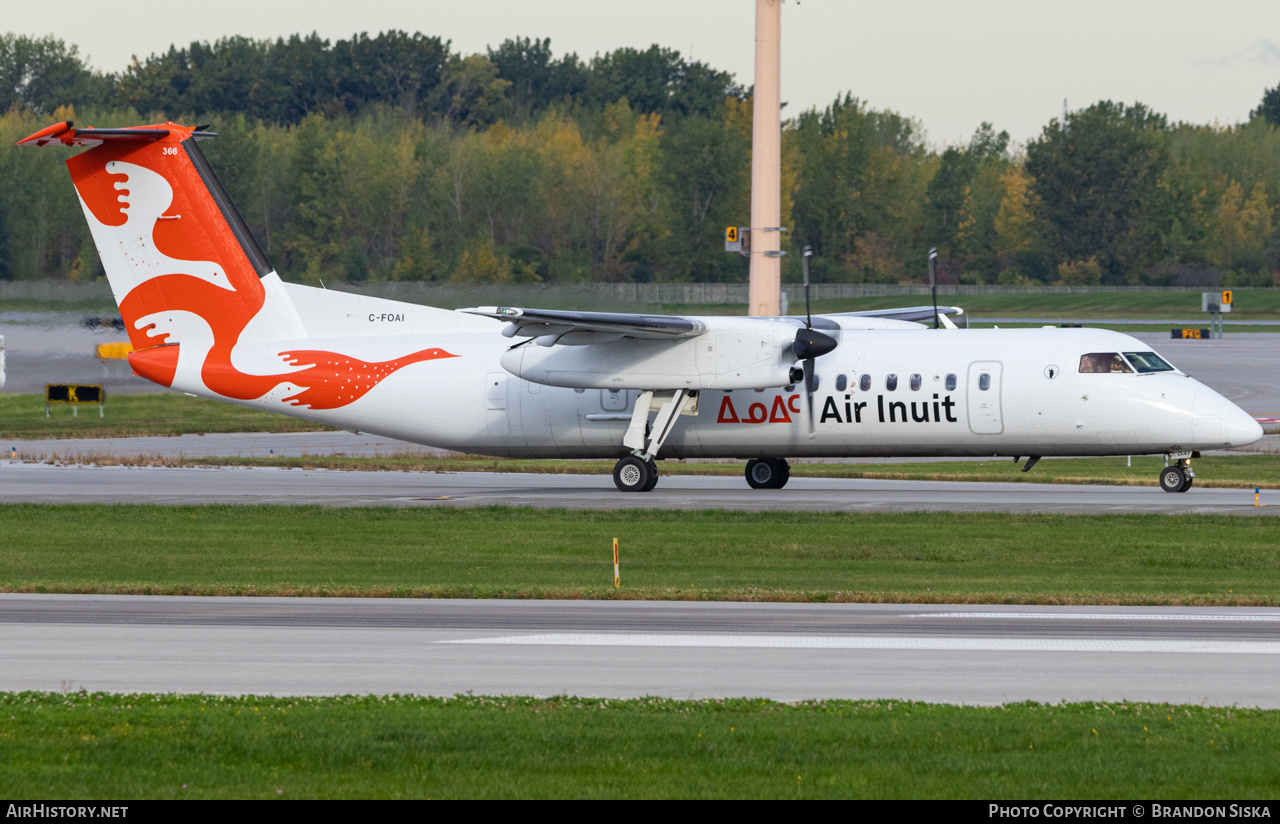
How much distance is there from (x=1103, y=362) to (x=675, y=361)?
325 inches

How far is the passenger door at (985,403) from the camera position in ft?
89.5

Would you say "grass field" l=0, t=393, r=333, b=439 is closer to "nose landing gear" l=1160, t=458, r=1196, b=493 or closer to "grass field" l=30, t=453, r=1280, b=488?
"grass field" l=30, t=453, r=1280, b=488

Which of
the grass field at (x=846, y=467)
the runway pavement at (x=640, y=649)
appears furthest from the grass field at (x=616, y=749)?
the grass field at (x=846, y=467)

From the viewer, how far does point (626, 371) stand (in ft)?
94.5

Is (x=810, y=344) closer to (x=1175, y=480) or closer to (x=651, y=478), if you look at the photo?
(x=651, y=478)

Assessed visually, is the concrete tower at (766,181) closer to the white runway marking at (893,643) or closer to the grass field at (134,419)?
the grass field at (134,419)

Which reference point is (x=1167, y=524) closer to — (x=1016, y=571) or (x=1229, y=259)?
(x=1016, y=571)

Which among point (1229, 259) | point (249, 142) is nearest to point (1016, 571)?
point (249, 142)

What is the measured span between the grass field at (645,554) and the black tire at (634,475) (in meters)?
3.54

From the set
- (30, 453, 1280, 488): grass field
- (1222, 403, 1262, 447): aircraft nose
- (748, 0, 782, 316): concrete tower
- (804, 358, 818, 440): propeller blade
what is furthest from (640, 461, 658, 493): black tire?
(748, 0, 782, 316): concrete tower

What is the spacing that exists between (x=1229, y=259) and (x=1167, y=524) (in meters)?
118

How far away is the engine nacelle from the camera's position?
1102 inches

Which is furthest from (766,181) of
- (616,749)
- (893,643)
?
(616,749)

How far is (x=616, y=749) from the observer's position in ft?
30.1
